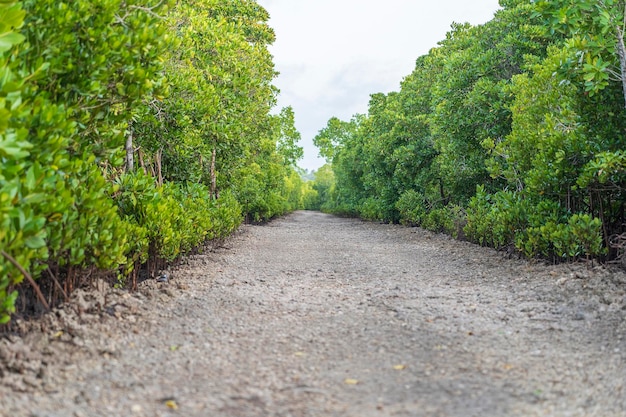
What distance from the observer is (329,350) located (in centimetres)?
465

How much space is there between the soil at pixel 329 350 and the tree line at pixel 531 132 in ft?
3.81

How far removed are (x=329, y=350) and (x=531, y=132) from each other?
6.82m

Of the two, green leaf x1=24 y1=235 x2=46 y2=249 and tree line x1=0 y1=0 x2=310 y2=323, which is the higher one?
tree line x1=0 y1=0 x2=310 y2=323

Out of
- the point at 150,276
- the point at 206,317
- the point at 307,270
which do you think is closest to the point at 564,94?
the point at 307,270

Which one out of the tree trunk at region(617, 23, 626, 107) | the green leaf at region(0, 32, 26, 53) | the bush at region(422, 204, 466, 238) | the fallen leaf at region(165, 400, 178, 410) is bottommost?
the fallen leaf at region(165, 400, 178, 410)

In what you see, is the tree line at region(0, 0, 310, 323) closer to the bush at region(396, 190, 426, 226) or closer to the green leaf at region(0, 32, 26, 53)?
the green leaf at region(0, 32, 26, 53)

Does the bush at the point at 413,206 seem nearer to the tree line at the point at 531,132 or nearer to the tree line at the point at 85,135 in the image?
the tree line at the point at 531,132

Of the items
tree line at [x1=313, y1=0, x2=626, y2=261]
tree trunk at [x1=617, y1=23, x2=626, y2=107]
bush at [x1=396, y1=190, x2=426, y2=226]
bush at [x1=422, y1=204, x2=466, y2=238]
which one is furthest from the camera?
bush at [x1=396, y1=190, x2=426, y2=226]

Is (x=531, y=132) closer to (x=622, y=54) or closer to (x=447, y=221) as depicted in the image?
(x=622, y=54)

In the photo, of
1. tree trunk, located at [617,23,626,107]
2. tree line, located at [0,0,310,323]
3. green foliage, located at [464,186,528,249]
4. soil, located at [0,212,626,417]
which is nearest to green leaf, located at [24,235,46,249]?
tree line, located at [0,0,310,323]

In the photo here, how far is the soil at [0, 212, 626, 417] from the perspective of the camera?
3432 mm

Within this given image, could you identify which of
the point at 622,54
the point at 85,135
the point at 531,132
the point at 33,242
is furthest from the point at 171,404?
the point at 531,132

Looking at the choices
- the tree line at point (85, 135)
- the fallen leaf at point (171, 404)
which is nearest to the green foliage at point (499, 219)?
the tree line at point (85, 135)

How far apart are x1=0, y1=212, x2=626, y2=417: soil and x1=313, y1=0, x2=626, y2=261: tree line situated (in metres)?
1.16
